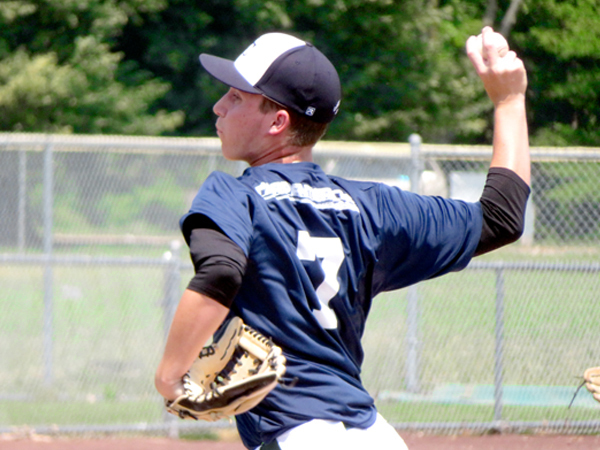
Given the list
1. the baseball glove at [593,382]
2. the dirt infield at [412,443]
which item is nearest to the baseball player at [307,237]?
the baseball glove at [593,382]

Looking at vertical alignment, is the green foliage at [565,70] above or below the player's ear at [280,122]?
below

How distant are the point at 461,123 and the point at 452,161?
14.3 m

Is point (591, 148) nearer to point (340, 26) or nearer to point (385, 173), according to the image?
point (385, 173)

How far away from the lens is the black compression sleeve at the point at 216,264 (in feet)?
5.29

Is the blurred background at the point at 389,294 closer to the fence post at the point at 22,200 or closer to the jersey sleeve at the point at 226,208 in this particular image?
the fence post at the point at 22,200

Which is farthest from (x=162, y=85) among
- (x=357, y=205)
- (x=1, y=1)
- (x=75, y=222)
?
(x=357, y=205)

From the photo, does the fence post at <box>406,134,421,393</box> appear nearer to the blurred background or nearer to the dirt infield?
the blurred background

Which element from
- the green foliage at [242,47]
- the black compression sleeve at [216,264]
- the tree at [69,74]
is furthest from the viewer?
the green foliage at [242,47]

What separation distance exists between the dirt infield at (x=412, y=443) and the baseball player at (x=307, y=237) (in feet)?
13.2

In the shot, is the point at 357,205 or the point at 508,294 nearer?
the point at 357,205

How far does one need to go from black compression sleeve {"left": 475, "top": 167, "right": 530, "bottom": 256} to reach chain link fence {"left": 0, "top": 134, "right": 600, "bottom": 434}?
13.6 feet

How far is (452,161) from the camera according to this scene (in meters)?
6.41

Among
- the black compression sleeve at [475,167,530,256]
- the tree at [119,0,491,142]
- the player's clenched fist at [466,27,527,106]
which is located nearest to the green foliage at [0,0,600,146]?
the tree at [119,0,491,142]

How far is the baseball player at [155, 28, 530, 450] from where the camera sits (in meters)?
1.70
